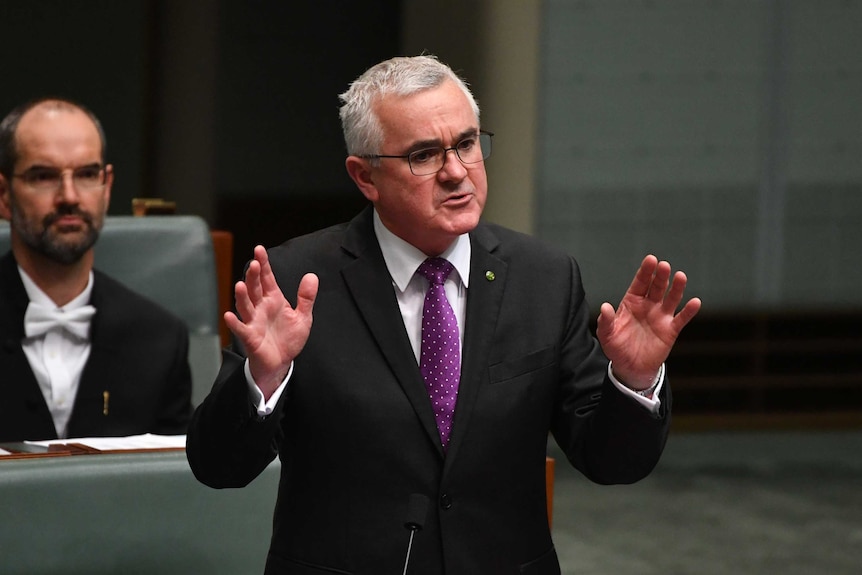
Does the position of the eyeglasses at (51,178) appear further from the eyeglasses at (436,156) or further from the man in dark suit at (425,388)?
the eyeglasses at (436,156)

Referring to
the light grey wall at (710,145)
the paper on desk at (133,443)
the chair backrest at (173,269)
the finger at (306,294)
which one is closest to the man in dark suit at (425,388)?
the finger at (306,294)

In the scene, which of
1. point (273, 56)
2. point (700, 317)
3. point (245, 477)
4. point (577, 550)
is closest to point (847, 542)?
point (577, 550)

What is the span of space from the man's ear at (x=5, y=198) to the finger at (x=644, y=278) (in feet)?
5.78

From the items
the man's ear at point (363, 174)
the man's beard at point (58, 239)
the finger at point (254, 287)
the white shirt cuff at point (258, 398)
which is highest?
the man's ear at point (363, 174)

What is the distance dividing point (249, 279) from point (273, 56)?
4.25m

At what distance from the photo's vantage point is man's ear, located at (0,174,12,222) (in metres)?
3.16

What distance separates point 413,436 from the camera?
1.88 meters

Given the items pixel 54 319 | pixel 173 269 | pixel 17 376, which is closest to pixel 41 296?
pixel 54 319

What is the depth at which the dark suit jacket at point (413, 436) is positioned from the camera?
186cm

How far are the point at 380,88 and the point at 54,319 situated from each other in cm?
143

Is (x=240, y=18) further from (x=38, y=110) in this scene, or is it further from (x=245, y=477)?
(x=245, y=477)

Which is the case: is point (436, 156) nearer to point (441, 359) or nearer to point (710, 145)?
point (441, 359)

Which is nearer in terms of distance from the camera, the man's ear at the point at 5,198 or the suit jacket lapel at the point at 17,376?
the suit jacket lapel at the point at 17,376

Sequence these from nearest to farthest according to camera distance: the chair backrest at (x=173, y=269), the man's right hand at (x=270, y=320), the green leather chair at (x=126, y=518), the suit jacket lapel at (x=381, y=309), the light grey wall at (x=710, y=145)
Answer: the man's right hand at (x=270, y=320)
the suit jacket lapel at (x=381, y=309)
the green leather chair at (x=126, y=518)
the chair backrest at (x=173, y=269)
the light grey wall at (x=710, y=145)
